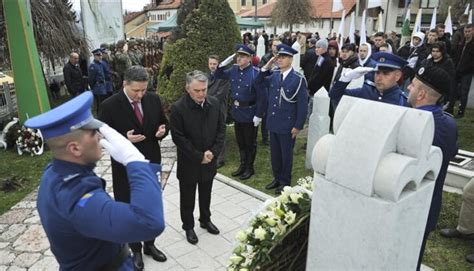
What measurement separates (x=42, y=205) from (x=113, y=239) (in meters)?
0.48

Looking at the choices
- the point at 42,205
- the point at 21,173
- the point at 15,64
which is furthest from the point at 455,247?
the point at 15,64

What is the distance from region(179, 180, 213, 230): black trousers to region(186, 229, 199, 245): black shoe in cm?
5

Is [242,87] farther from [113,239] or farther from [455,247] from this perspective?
[113,239]

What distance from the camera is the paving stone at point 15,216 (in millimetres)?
5105

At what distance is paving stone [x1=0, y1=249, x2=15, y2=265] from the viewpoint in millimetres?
4164

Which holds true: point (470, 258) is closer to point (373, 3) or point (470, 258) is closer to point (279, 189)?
point (279, 189)

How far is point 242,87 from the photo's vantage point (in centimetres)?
637

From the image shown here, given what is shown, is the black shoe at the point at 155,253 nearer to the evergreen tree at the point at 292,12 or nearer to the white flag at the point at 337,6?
the white flag at the point at 337,6

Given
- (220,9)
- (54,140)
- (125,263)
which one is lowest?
(125,263)

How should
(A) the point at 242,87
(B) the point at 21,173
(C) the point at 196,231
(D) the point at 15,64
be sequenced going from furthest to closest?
(D) the point at 15,64 → (B) the point at 21,173 → (A) the point at 242,87 → (C) the point at 196,231

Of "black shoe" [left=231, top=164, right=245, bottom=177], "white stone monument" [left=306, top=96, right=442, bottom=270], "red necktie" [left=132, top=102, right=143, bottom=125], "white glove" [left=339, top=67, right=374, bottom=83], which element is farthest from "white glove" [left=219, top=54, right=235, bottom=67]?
"white stone monument" [left=306, top=96, right=442, bottom=270]

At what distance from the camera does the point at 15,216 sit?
524 centimetres

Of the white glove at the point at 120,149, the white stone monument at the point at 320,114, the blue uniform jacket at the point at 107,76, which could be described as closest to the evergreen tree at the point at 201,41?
the white stone monument at the point at 320,114

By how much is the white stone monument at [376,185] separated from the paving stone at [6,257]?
12.3 ft
